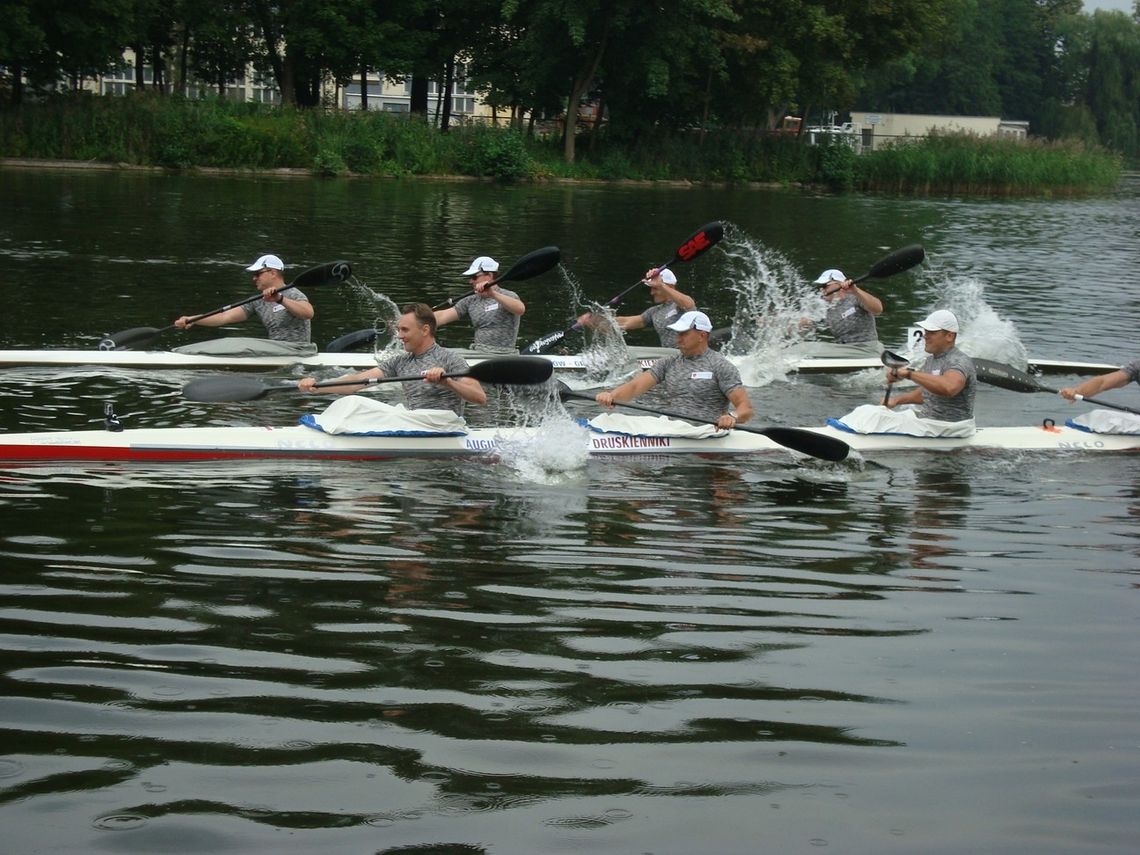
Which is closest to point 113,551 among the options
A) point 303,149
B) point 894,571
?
point 894,571

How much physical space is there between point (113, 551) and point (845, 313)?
1173cm

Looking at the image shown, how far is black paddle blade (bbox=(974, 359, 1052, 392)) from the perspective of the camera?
531 inches

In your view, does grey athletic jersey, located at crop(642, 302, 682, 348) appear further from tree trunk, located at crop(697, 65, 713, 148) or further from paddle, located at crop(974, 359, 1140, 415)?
tree trunk, located at crop(697, 65, 713, 148)

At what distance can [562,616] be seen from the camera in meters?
7.23

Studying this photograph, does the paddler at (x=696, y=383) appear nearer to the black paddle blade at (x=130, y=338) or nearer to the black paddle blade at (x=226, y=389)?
the black paddle blade at (x=226, y=389)

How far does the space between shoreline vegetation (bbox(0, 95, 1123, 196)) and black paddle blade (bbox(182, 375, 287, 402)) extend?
34054mm

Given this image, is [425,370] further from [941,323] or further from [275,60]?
[275,60]

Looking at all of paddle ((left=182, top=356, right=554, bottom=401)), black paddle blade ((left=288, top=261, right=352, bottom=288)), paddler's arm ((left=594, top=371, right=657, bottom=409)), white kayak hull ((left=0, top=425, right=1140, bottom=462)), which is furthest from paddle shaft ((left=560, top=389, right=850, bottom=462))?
black paddle blade ((left=288, top=261, right=352, bottom=288))

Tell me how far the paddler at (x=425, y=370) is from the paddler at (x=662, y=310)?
11.7 ft

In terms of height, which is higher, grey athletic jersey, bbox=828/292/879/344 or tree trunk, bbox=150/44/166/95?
tree trunk, bbox=150/44/166/95

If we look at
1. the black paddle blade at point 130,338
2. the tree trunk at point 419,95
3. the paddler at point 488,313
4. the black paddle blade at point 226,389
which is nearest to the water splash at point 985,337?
the paddler at point 488,313

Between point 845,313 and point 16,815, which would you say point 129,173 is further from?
point 16,815

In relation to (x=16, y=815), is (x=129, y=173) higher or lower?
higher

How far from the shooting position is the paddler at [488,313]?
1543cm
